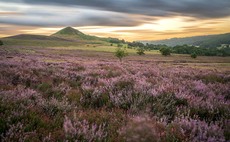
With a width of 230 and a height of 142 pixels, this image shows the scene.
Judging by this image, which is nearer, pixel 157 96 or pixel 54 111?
pixel 54 111

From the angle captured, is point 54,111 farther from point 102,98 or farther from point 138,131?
point 138,131

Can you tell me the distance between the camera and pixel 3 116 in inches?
138

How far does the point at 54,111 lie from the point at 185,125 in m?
2.62

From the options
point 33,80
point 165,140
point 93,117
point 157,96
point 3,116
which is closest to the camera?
point 165,140

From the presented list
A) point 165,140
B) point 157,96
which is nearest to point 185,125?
point 165,140

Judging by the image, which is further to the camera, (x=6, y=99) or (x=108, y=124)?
(x=6, y=99)

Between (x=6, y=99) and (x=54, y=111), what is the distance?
1045mm

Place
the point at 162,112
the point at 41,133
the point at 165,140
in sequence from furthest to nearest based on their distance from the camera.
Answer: the point at 162,112
the point at 41,133
the point at 165,140

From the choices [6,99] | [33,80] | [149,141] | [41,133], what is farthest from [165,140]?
[33,80]

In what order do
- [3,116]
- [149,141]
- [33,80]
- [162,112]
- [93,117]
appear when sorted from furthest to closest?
1. [33,80]
2. [162,112]
3. [93,117]
4. [3,116]
5. [149,141]

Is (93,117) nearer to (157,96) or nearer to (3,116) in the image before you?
(3,116)

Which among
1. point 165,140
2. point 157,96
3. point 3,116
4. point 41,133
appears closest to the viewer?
point 165,140

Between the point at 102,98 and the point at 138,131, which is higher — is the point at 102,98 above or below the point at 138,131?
below

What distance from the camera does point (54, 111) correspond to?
4.38 metres
